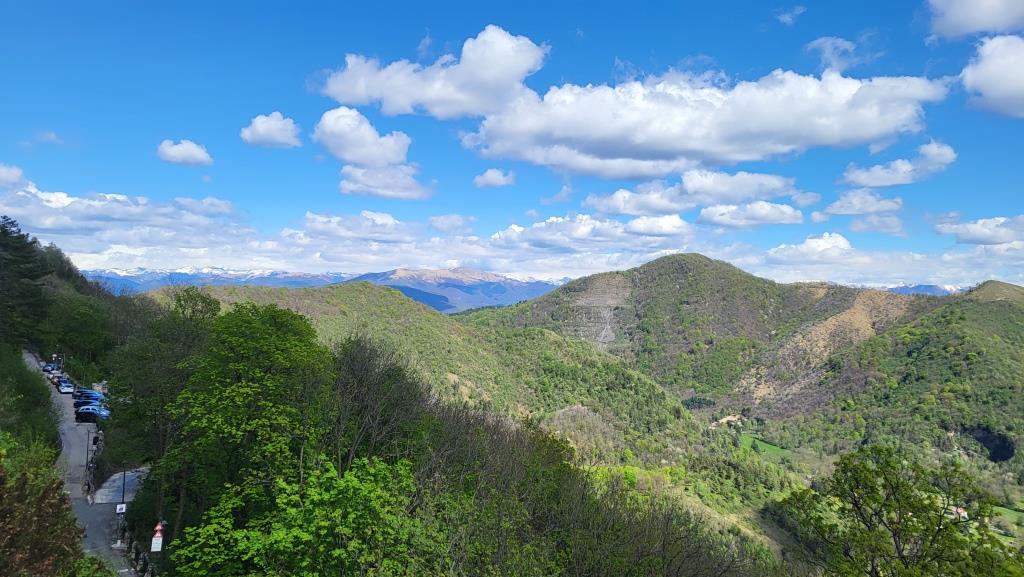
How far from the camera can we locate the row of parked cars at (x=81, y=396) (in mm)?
50531

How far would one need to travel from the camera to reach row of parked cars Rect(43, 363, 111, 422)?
50.5 metres

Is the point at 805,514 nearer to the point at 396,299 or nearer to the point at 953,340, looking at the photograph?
the point at 396,299

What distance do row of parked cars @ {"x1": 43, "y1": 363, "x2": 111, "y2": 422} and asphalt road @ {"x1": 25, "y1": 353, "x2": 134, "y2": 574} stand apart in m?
1.00

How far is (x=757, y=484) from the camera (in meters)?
120

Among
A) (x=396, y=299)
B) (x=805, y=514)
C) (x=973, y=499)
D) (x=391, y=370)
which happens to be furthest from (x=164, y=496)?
(x=396, y=299)

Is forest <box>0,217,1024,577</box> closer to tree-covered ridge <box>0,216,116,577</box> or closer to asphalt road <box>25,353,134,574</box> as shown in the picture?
tree-covered ridge <box>0,216,116,577</box>

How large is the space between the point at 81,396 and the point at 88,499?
2539cm

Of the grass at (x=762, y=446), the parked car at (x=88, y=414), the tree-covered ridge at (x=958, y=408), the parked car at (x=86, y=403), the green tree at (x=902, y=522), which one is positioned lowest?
the grass at (x=762, y=446)

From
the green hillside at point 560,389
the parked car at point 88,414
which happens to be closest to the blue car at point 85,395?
the parked car at point 88,414

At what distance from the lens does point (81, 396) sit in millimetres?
55656

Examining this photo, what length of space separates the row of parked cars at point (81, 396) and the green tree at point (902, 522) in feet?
172

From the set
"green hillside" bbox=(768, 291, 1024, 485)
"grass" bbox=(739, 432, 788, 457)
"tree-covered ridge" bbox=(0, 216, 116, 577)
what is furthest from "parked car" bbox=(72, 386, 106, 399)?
"green hillside" bbox=(768, 291, 1024, 485)

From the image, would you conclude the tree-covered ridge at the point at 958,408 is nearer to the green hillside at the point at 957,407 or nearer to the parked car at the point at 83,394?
the green hillside at the point at 957,407

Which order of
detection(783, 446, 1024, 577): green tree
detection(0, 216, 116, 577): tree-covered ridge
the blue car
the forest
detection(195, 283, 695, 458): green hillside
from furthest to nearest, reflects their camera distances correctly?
detection(195, 283, 695, 458): green hillside
the blue car
the forest
detection(783, 446, 1024, 577): green tree
detection(0, 216, 116, 577): tree-covered ridge
